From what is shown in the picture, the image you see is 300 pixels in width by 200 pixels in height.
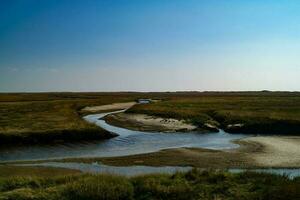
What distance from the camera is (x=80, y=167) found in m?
27.1

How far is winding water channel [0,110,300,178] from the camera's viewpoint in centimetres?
2667

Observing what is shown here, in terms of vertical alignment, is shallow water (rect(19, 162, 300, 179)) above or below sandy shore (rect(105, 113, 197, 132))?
below

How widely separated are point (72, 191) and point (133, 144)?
2140 cm

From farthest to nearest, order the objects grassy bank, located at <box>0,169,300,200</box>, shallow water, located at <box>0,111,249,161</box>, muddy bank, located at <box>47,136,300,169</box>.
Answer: shallow water, located at <box>0,111,249,161</box> < muddy bank, located at <box>47,136,300,169</box> < grassy bank, located at <box>0,169,300,200</box>

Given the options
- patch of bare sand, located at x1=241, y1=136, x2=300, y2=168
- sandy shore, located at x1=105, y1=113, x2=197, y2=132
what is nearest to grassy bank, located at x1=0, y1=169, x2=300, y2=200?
patch of bare sand, located at x1=241, y1=136, x2=300, y2=168

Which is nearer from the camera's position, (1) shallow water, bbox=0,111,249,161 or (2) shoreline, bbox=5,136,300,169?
(2) shoreline, bbox=5,136,300,169

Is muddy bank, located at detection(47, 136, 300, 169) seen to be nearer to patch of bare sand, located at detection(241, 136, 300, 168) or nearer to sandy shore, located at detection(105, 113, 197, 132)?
patch of bare sand, located at detection(241, 136, 300, 168)

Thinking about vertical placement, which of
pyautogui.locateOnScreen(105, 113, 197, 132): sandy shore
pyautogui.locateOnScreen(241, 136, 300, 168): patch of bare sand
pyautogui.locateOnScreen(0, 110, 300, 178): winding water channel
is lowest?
pyautogui.locateOnScreen(0, 110, 300, 178): winding water channel

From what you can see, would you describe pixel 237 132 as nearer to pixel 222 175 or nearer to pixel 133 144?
pixel 133 144

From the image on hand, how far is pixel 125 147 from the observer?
120ft

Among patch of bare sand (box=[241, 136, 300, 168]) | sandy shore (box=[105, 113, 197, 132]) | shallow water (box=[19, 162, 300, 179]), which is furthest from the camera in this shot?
sandy shore (box=[105, 113, 197, 132])

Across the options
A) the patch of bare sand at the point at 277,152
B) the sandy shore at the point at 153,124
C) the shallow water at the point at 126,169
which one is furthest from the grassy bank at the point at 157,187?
the sandy shore at the point at 153,124

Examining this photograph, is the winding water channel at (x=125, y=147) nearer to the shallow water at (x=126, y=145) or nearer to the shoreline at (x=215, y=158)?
the shallow water at (x=126, y=145)

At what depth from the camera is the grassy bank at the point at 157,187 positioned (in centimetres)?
1628
